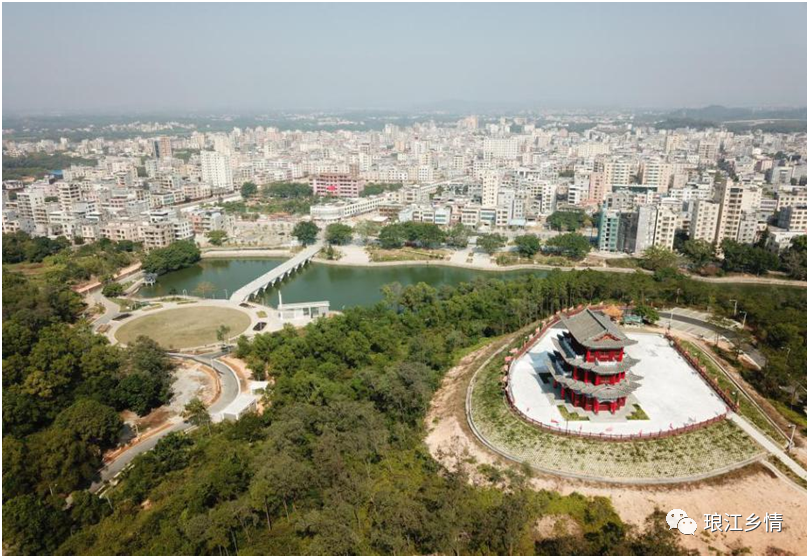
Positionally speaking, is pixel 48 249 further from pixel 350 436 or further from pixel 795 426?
pixel 795 426

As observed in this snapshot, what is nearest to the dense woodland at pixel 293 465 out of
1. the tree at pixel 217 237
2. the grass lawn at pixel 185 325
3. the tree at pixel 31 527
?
the tree at pixel 31 527

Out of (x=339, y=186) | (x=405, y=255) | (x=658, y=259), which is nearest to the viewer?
(x=658, y=259)

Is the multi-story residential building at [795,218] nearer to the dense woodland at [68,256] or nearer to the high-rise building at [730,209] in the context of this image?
the high-rise building at [730,209]

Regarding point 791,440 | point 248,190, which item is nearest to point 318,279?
point 791,440

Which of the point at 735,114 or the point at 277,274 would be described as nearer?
the point at 277,274

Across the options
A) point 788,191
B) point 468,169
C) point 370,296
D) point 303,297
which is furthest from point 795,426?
point 468,169

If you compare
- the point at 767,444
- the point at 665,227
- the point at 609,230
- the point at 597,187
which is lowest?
the point at 767,444

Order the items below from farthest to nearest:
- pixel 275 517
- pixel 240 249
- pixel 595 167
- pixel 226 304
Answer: pixel 595 167
pixel 240 249
pixel 226 304
pixel 275 517

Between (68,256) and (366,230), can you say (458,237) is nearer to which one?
(366,230)
